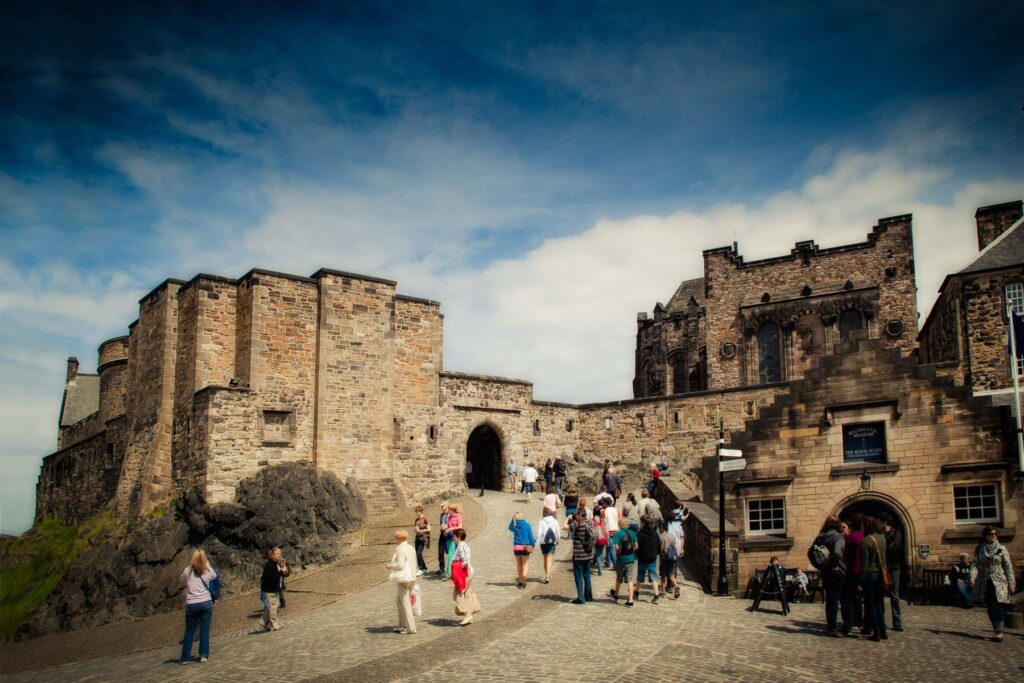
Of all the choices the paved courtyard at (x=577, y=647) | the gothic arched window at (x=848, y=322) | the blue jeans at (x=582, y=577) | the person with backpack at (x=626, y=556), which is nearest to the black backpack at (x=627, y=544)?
the person with backpack at (x=626, y=556)

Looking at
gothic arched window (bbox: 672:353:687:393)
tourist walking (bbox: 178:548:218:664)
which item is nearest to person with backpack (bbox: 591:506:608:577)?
tourist walking (bbox: 178:548:218:664)

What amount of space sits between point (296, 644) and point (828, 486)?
1225 centimetres

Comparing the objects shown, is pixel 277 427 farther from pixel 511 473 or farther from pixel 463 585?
pixel 463 585

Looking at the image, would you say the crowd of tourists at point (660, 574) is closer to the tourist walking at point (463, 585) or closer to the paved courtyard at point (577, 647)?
the tourist walking at point (463, 585)

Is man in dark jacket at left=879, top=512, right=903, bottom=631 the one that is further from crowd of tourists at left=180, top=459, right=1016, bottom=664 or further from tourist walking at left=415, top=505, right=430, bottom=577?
tourist walking at left=415, top=505, right=430, bottom=577

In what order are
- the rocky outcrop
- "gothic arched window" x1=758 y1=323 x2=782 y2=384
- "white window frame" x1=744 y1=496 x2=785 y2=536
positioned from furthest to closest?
"gothic arched window" x1=758 y1=323 x2=782 y2=384
the rocky outcrop
"white window frame" x1=744 y1=496 x2=785 y2=536

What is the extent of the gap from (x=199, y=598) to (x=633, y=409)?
76.1 feet

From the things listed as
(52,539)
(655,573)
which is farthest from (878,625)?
(52,539)

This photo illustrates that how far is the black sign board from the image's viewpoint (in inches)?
773

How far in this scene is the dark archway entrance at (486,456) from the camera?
3284cm

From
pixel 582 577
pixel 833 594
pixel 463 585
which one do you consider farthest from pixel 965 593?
pixel 463 585

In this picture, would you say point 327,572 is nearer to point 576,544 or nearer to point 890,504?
point 576,544

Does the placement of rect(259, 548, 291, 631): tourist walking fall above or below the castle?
below

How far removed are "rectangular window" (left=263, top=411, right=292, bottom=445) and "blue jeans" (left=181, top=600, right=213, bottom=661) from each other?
12.7 metres
